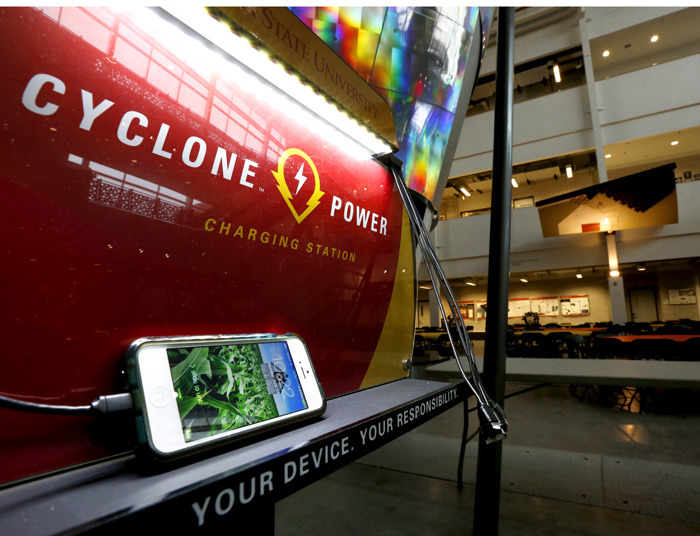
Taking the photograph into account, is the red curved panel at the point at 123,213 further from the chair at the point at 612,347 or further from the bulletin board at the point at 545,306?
the bulletin board at the point at 545,306

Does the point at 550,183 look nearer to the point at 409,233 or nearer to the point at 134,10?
the point at 409,233

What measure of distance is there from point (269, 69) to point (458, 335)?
4.00ft

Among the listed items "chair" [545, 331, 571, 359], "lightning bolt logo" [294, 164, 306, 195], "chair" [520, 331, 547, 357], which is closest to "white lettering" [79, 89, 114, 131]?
"lightning bolt logo" [294, 164, 306, 195]

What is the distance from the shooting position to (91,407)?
0.61 m

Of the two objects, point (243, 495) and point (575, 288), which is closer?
point (243, 495)

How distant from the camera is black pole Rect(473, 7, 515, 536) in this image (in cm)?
161

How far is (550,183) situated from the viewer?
13336 millimetres

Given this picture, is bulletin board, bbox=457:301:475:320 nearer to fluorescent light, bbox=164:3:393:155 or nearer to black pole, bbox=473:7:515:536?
black pole, bbox=473:7:515:536

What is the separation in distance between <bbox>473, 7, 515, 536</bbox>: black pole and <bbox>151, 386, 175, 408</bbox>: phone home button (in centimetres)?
138

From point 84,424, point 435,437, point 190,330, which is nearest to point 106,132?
point 190,330

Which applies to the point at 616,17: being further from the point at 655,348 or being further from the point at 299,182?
the point at 299,182

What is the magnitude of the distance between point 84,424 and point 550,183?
1542 centimetres

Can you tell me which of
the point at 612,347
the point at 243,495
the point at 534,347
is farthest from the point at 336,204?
the point at 534,347

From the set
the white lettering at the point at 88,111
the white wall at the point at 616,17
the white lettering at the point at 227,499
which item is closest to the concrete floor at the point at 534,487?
the white lettering at the point at 227,499
